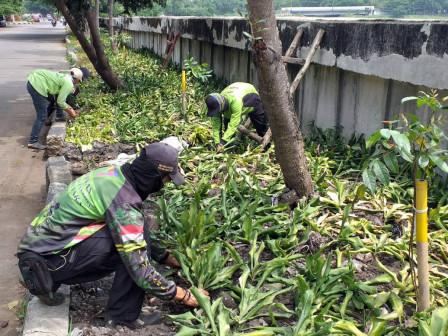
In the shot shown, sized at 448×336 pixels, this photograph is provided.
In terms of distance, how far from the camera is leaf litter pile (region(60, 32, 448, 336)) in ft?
10.4

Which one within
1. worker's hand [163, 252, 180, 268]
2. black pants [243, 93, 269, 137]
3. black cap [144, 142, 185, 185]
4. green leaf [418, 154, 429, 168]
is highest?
green leaf [418, 154, 429, 168]

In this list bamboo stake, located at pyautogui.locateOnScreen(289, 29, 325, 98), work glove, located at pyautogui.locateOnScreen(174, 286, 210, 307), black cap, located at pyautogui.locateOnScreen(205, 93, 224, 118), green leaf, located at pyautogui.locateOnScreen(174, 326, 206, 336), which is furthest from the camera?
black cap, located at pyautogui.locateOnScreen(205, 93, 224, 118)

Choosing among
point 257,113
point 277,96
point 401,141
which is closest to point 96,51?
point 257,113

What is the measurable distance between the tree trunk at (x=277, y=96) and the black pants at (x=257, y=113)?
243cm

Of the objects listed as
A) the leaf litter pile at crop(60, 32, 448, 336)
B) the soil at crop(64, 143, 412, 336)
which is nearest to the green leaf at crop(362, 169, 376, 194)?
the leaf litter pile at crop(60, 32, 448, 336)

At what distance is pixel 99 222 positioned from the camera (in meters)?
3.30

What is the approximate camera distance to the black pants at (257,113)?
6.89 m

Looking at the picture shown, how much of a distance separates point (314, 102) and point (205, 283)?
13.2 feet

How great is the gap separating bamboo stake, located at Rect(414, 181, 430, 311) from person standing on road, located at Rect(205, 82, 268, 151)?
12.5 ft

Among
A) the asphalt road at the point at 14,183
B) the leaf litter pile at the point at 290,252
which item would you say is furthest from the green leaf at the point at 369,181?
the asphalt road at the point at 14,183

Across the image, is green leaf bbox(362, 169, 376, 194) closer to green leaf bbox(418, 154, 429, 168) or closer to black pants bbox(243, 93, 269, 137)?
green leaf bbox(418, 154, 429, 168)

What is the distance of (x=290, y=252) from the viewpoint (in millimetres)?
3928

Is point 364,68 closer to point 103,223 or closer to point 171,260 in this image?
point 171,260

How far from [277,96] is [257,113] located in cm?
261
